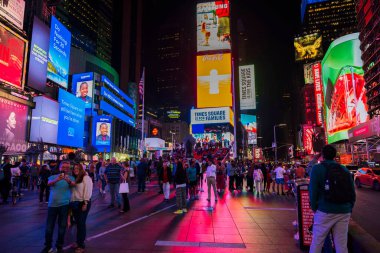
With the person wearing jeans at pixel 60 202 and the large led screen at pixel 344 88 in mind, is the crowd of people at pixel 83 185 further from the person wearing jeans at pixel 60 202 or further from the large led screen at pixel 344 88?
the large led screen at pixel 344 88

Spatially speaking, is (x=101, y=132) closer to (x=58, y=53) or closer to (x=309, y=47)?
(x=58, y=53)

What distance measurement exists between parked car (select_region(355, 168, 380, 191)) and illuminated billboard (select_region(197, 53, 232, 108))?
49615 millimetres

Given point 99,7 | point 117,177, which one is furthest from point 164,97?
point 117,177

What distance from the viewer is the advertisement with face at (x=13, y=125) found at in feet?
95.6

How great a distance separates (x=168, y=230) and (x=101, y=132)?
6454 centimetres

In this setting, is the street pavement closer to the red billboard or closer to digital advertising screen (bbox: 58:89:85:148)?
digital advertising screen (bbox: 58:89:85:148)

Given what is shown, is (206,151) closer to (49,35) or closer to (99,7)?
(49,35)

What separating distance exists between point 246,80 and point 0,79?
63392mm

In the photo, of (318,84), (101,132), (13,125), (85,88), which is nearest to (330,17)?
(318,84)

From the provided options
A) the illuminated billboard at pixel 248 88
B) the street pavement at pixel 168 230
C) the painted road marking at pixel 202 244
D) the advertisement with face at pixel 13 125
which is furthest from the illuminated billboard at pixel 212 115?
the painted road marking at pixel 202 244

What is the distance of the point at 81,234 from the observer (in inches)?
219

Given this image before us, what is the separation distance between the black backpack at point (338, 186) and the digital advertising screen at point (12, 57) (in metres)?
32.0

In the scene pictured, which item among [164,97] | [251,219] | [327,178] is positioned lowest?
[251,219]

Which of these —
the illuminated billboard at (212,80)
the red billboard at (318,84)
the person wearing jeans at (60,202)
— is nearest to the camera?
the person wearing jeans at (60,202)
